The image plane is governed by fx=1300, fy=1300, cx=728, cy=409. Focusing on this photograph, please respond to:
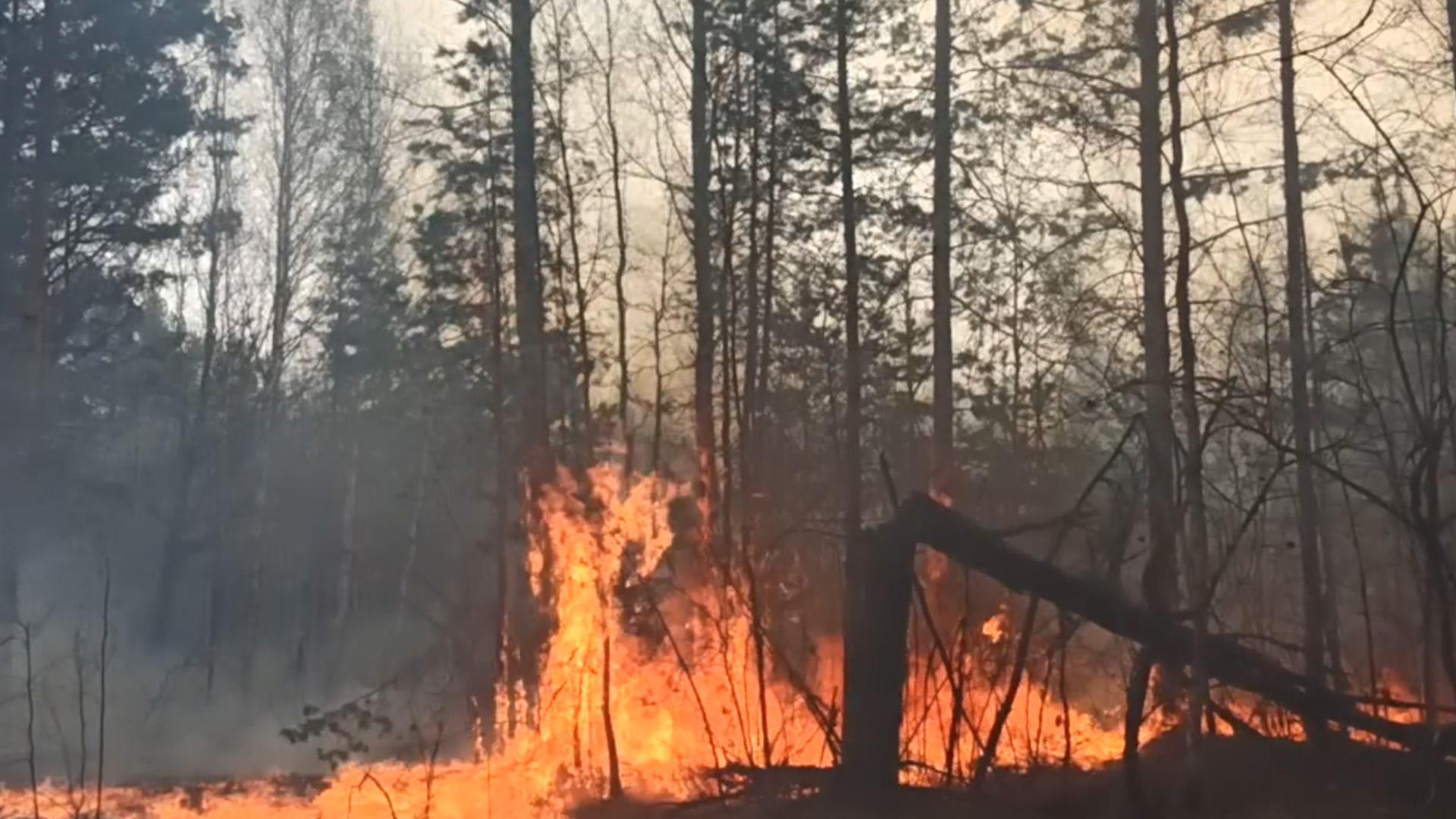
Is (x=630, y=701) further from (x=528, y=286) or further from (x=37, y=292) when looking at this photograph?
(x=37, y=292)

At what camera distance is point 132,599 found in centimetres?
2875

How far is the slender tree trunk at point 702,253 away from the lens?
16062mm

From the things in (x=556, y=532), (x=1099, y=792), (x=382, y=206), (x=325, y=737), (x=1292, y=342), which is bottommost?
(x=325, y=737)

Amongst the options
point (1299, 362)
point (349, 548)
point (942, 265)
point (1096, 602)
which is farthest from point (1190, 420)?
point (349, 548)

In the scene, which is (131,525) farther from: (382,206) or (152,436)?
(382,206)

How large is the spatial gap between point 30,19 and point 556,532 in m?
12.4

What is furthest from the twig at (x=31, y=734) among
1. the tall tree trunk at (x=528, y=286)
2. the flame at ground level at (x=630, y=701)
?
the tall tree trunk at (x=528, y=286)

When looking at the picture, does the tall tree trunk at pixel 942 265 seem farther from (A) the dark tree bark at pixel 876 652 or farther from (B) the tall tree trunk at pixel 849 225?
(A) the dark tree bark at pixel 876 652

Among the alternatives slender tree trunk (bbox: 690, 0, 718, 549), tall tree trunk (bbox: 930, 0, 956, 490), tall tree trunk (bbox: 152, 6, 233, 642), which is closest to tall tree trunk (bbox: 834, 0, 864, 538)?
tall tree trunk (bbox: 930, 0, 956, 490)

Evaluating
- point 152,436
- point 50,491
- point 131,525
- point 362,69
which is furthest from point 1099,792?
point 152,436

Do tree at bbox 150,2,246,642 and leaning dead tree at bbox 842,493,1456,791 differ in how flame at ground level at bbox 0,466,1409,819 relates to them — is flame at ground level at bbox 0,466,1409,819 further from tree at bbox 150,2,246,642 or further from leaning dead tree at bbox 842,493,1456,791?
tree at bbox 150,2,246,642

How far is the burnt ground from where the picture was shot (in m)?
8.04

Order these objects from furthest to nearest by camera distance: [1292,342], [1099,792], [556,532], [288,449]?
[288,449] → [1292,342] → [556,532] → [1099,792]

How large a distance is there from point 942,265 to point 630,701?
646 centimetres
